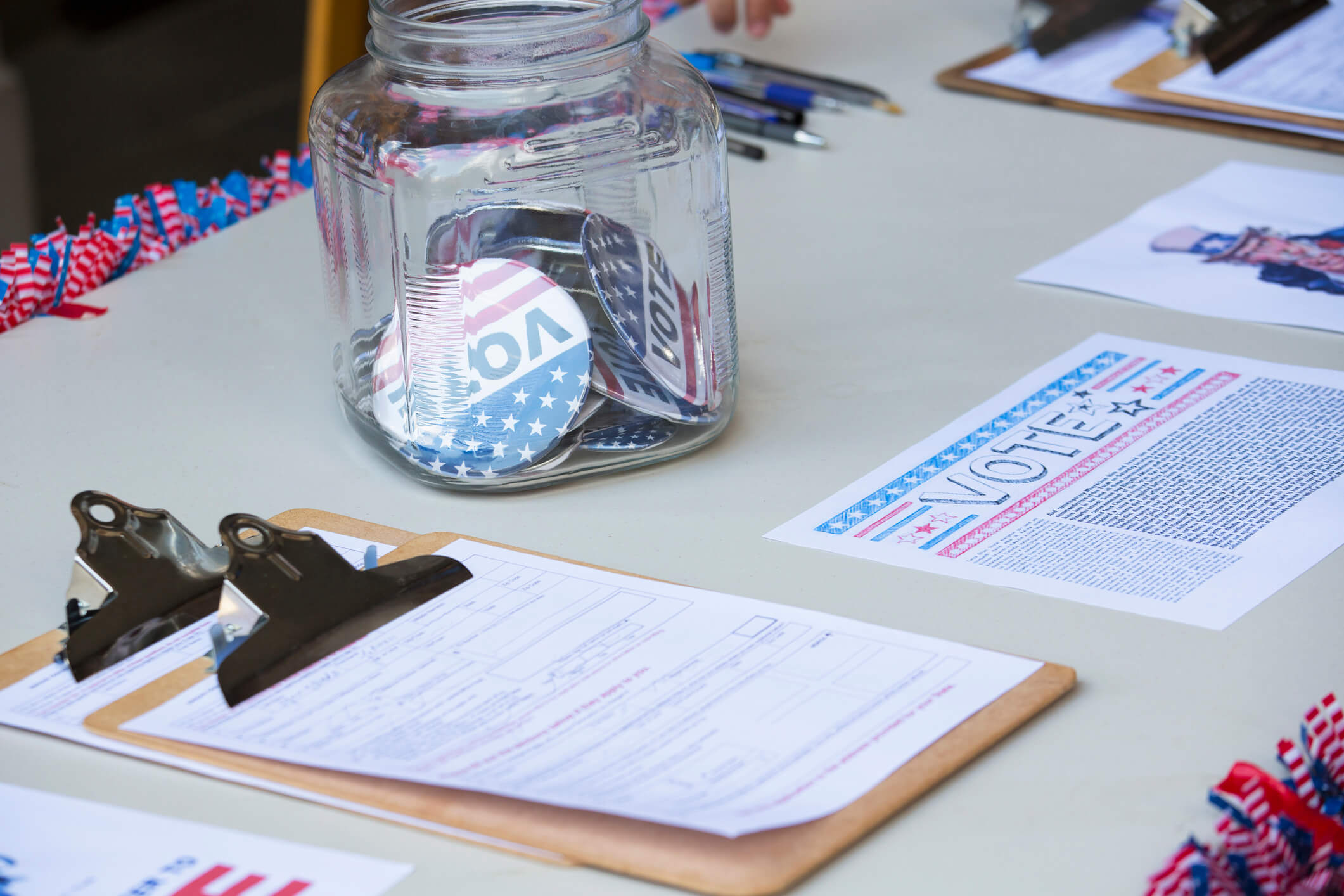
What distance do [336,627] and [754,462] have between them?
0.78 feet

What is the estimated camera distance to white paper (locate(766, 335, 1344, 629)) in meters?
0.62

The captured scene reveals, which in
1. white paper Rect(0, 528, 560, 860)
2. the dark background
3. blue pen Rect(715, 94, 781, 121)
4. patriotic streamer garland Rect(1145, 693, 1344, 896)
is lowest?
the dark background

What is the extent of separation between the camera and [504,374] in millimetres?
674

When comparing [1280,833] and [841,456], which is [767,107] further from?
[1280,833]

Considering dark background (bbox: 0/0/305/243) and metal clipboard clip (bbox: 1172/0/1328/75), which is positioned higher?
metal clipboard clip (bbox: 1172/0/1328/75)

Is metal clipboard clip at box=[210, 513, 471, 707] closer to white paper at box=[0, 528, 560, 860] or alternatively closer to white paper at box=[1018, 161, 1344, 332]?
white paper at box=[0, 528, 560, 860]

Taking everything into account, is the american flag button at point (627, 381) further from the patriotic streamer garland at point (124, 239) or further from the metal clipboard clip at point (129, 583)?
the patriotic streamer garland at point (124, 239)

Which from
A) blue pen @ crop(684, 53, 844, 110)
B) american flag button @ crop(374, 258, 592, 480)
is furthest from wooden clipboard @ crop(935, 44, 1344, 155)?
american flag button @ crop(374, 258, 592, 480)

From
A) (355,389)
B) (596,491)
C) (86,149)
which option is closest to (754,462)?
(596,491)

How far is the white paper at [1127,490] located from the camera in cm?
62

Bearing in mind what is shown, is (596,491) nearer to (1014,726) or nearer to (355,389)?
(355,389)

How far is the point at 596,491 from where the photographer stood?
0.71 m

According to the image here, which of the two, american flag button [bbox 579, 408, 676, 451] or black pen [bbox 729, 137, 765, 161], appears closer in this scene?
american flag button [bbox 579, 408, 676, 451]

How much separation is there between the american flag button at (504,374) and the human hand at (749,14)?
0.71 m
